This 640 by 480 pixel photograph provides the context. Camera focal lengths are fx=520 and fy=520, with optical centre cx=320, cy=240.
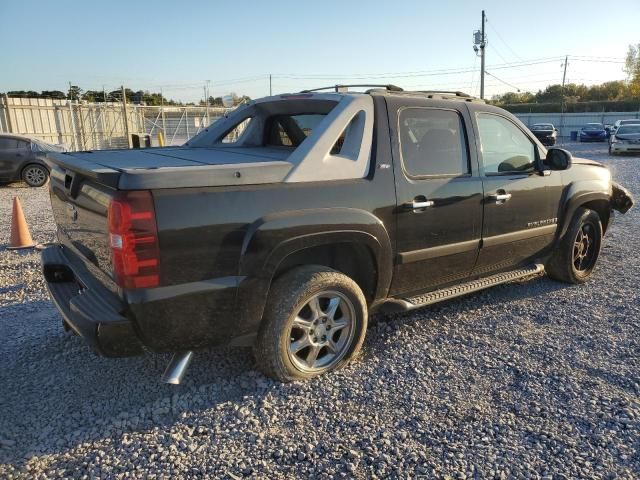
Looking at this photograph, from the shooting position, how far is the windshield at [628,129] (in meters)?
22.7

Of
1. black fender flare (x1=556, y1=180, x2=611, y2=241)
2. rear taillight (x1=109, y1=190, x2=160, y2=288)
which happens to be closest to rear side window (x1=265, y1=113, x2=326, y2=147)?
rear taillight (x1=109, y1=190, x2=160, y2=288)

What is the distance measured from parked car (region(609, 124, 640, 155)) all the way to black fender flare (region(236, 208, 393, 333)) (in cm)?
2293

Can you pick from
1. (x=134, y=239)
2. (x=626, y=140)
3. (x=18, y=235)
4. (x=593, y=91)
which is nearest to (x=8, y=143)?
(x=18, y=235)

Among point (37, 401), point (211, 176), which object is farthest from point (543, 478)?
point (37, 401)

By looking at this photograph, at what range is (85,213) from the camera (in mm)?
3084

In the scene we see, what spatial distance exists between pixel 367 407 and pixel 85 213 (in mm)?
2036

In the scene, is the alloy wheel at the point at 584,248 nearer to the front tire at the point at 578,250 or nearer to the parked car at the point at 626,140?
the front tire at the point at 578,250

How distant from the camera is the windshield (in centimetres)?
2271

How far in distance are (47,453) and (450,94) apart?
12.5 feet

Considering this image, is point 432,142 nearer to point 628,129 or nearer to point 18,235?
point 18,235

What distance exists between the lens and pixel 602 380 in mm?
3439

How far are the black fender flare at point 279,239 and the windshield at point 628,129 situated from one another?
77.9 ft

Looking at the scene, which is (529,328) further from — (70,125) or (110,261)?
(70,125)

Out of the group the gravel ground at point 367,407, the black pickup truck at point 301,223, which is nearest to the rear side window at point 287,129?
the black pickup truck at point 301,223
